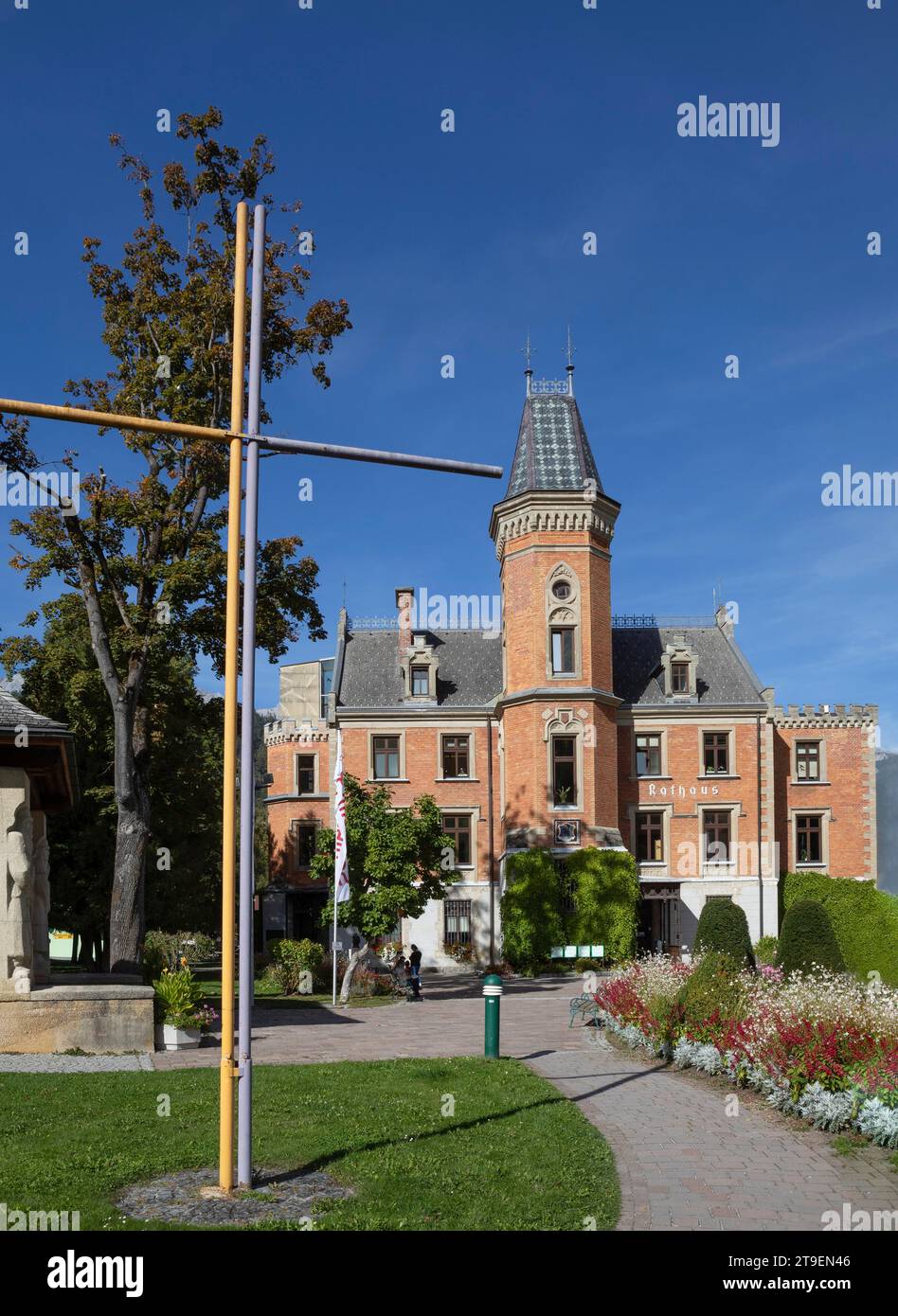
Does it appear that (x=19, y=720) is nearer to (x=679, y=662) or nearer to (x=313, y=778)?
(x=313, y=778)

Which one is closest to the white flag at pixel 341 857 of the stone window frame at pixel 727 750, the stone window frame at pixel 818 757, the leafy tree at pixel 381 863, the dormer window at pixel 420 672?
the leafy tree at pixel 381 863

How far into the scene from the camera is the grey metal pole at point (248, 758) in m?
8.29

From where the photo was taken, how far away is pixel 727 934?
19.9 m

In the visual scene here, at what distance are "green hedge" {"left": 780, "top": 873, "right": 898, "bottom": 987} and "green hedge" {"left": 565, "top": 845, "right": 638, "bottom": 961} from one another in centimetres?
527

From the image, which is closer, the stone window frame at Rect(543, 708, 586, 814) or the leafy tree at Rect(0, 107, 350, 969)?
the leafy tree at Rect(0, 107, 350, 969)

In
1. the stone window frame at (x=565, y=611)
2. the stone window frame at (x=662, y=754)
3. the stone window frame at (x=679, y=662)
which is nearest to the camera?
the stone window frame at (x=565, y=611)

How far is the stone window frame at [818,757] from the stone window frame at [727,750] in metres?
2.82

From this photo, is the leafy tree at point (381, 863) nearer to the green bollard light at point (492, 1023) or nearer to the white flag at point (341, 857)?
the white flag at point (341, 857)

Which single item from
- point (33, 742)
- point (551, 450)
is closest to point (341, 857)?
point (33, 742)

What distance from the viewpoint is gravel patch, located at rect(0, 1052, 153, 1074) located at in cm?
1479

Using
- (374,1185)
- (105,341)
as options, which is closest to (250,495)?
(374,1185)

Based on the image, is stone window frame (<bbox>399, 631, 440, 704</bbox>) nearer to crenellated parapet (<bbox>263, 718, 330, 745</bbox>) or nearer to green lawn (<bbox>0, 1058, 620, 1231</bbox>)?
crenellated parapet (<bbox>263, 718, 330, 745</bbox>)

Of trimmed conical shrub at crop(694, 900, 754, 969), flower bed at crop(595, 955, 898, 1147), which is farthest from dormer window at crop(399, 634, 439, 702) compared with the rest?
flower bed at crop(595, 955, 898, 1147)
